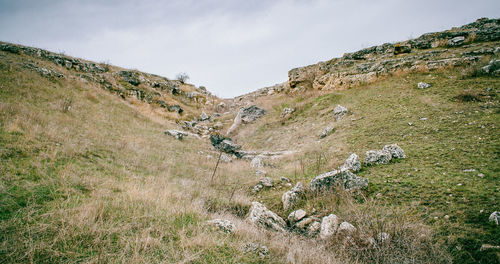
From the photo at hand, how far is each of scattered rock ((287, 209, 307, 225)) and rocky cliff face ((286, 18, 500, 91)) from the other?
12.4m

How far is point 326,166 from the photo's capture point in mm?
6531

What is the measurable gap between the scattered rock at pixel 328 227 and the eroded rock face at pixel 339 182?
117cm

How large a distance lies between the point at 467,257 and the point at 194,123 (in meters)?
21.9

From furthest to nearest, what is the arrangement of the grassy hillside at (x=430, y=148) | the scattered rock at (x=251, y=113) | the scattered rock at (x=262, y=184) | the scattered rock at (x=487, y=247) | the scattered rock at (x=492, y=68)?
the scattered rock at (x=251, y=113)
the scattered rock at (x=492, y=68)
the scattered rock at (x=262, y=184)
the grassy hillside at (x=430, y=148)
the scattered rock at (x=487, y=247)

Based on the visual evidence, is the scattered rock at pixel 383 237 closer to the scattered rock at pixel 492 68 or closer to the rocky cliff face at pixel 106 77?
the scattered rock at pixel 492 68

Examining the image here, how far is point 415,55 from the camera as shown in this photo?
1314 cm

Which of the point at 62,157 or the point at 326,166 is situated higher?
the point at 62,157

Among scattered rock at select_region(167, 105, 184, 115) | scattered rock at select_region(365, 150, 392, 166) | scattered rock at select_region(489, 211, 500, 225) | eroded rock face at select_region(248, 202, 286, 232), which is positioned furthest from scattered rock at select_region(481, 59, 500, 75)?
scattered rock at select_region(167, 105, 184, 115)

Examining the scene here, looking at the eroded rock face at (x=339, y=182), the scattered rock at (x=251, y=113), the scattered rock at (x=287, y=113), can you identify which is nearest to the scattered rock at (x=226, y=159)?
the eroded rock face at (x=339, y=182)

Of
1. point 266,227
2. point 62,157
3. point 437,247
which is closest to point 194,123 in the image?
point 62,157

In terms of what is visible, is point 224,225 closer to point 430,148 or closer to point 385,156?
point 385,156

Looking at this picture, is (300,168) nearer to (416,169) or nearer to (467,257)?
(416,169)

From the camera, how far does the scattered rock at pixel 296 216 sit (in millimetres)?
4258

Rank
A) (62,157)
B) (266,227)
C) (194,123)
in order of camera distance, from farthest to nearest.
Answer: (194,123) → (62,157) → (266,227)
